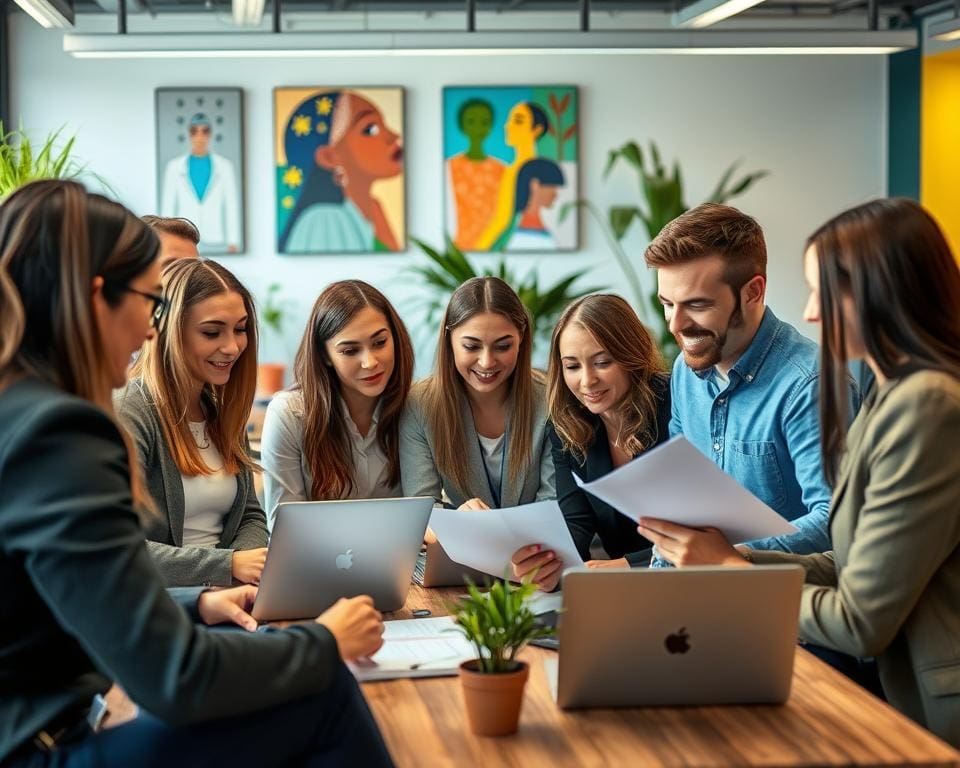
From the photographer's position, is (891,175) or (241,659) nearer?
(241,659)

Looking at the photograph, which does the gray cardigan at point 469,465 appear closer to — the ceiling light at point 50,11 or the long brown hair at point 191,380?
the long brown hair at point 191,380

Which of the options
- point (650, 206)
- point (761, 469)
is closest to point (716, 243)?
point (761, 469)

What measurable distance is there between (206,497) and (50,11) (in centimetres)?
192

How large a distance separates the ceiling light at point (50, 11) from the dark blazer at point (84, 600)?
2.57 m

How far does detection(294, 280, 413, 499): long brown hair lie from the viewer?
2.83 meters

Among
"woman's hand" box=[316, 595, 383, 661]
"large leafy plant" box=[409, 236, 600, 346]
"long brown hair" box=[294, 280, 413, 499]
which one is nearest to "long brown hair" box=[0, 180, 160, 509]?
"woman's hand" box=[316, 595, 383, 661]

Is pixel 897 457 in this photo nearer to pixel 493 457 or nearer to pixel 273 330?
pixel 493 457

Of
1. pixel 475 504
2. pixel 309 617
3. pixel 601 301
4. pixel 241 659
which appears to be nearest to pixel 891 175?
pixel 601 301

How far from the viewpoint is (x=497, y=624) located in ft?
4.97

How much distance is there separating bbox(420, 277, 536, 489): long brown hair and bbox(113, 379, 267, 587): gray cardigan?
1.56 ft

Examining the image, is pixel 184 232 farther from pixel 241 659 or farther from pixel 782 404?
pixel 241 659

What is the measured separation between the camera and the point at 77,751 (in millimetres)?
1375

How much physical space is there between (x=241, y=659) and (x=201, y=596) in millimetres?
591

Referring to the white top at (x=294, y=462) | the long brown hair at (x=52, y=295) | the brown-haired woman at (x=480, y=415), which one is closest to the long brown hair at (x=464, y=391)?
the brown-haired woman at (x=480, y=415)
